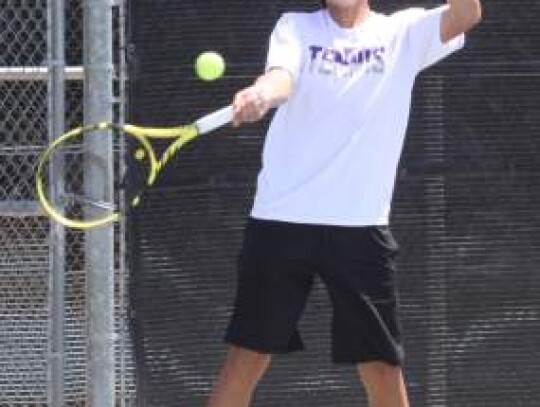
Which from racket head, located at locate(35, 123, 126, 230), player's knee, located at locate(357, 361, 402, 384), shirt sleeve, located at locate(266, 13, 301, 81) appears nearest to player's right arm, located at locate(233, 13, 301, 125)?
shirt sleeve, located at locate(266, 13, 301, 81)

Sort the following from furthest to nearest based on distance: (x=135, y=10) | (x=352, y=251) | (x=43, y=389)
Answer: (x=43, y=389) < (x=135, y=10) < (x=352, y=251)

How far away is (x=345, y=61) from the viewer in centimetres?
426

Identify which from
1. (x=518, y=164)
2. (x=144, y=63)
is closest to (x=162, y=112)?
(x=144, y=63)

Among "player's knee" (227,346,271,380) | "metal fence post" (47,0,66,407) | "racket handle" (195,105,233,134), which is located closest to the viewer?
"racket handle" (195,105,233,134)

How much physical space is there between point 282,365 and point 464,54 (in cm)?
140

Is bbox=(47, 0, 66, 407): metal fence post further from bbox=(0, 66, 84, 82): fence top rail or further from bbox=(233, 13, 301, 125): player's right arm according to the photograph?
bbox=(233, 13, 301, 125): player's right arm

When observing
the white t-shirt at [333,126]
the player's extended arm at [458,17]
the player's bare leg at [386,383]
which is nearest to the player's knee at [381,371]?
the player's bare leg at [386,383]

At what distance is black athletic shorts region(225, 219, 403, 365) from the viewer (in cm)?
430

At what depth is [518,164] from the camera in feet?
17.0

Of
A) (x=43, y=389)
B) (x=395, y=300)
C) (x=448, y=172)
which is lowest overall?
(x=43, y=389)

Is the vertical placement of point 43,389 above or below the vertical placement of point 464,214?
below

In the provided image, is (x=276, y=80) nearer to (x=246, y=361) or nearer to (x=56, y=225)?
(x=246, y=361)

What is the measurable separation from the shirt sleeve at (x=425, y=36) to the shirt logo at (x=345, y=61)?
15 centimetres

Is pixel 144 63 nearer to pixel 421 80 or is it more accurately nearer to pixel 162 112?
pixel 162 112
